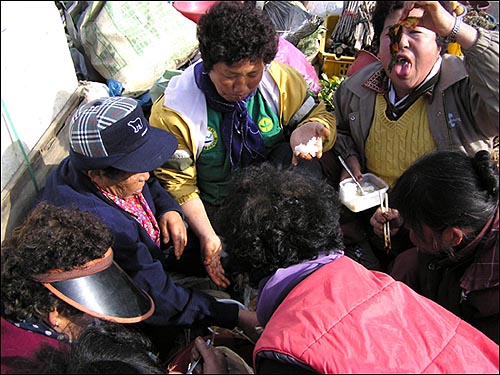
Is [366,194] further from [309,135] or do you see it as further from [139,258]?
[139,258]

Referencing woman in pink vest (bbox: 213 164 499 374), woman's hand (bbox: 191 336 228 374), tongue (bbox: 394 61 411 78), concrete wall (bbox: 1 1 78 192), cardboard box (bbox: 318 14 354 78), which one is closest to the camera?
woman in pink vest (bbox: 213 164 499 374)

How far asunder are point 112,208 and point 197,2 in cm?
244

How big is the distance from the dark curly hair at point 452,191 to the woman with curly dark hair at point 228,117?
652 mm

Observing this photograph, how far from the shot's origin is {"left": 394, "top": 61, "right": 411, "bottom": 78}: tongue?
6.88 feet

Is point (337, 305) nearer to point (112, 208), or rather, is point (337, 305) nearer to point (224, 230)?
point (224, 230)

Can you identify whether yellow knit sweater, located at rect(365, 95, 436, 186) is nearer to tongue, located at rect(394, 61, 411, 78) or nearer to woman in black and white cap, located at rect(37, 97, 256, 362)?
tongue, located at rect(394, 61, 411, 78)

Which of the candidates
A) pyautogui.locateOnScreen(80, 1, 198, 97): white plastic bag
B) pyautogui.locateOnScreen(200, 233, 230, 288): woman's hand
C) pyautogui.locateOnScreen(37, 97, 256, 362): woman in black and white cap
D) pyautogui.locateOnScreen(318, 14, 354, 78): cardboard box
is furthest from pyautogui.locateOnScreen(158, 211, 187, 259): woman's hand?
pyautogui.locateOnScreen(318, 14, 354, 78): cardboard box

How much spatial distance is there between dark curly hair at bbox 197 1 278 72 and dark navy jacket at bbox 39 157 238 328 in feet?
2.58

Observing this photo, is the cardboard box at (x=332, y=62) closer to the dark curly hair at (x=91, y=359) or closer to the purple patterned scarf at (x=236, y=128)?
the purple patterned scarf at (x=236, y=128)

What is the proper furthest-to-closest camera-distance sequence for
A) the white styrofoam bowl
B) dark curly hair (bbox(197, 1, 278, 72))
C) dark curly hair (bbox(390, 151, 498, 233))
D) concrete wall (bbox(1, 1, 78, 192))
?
1. the white styrofoam bowl
2. dark curly hair (bbox(197, 1, 278, 72))
3. concrete wall (bbox(1, 1, 78, 192))
4. dark curly hair (bbox(390, 151, 498, 233))

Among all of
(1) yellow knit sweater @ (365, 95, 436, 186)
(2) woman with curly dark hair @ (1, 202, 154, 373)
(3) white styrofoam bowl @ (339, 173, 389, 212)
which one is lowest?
(3) white styrofoam bowl @ (339, 173, 389, 212)

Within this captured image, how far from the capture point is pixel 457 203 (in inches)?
59.0

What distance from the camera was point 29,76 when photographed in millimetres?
1845

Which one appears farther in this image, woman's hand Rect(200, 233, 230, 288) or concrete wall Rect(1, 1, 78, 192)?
woman's hand Rect(200, 233, 230, 288)
